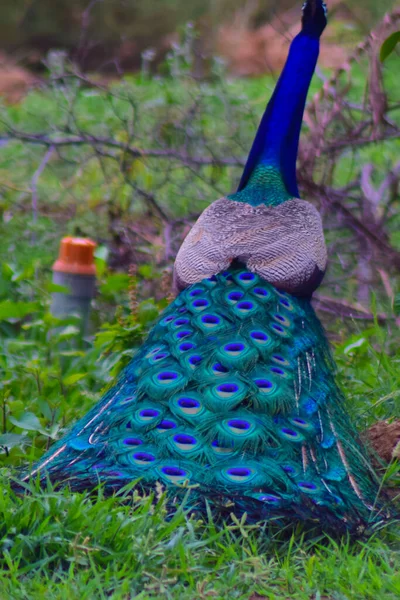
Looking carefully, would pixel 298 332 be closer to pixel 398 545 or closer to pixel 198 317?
pixel 198 317

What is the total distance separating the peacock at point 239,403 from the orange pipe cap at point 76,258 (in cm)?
95

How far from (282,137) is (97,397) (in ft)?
4.55

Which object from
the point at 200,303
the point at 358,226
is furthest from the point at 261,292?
the point at 358,226

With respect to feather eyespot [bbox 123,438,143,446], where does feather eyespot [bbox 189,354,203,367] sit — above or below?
above

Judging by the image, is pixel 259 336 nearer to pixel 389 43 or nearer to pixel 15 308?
pixel 389 43

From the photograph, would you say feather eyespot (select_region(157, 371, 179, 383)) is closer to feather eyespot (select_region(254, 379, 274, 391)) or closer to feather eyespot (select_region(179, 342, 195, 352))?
feather eyespot (select_region(179, 342, 195, 352))

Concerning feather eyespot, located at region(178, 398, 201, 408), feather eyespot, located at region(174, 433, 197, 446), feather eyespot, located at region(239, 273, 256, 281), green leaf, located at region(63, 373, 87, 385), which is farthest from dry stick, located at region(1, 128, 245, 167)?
feather eyespot, located at region(174, 433, 197, 446)

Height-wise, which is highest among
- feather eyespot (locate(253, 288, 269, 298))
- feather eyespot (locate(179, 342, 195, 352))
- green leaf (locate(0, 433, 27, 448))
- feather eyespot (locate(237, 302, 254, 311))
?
feather eyespot (locate(253, 288, 269, 298))

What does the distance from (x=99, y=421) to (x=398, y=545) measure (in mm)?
924

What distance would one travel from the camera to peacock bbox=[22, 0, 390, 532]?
2.33m

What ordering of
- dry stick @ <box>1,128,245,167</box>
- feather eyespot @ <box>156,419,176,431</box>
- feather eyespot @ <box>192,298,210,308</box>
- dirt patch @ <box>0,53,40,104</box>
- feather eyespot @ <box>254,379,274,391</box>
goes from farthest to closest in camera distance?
dirt patch @ <box>0,53,40,104</box>, dry stick @ <box>1,128,245,167</box>, feather eyespot @ <box>192,298,210,308</box>, feather eyespot @ <box>254,379,274,391</box>, feather eyespot @ <box>156,419,176,431</box>

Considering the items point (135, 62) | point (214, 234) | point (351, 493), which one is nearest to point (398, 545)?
point (351, 493)

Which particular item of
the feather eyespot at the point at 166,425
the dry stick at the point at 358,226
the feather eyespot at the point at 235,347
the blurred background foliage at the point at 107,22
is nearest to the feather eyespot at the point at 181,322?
the feather eyespot at the point at 235,347

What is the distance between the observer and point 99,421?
2613 mm
